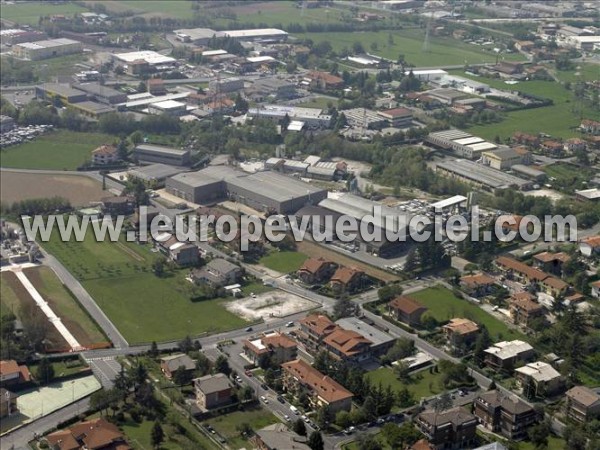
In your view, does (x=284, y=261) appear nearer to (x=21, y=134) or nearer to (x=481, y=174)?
(x=481, y=174)

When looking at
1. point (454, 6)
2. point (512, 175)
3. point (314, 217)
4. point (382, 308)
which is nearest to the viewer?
point (382, 308)

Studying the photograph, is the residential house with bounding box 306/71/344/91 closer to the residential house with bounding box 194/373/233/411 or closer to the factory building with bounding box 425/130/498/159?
the factory building with bounding box 425/130/498/159

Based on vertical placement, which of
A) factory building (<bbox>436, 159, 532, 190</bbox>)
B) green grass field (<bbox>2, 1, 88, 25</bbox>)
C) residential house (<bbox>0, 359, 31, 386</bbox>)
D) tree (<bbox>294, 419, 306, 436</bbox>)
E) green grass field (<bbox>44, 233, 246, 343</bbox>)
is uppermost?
green grass field (<bbox>2, 1, 88, 25</bbox>)

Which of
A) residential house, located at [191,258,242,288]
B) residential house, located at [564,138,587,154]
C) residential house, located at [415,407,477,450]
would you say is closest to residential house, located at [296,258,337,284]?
residential house, located at [191,258,242,288]

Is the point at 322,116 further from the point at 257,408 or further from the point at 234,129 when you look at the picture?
the point at 257,408

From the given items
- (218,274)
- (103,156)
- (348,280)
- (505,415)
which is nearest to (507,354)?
(505,415)

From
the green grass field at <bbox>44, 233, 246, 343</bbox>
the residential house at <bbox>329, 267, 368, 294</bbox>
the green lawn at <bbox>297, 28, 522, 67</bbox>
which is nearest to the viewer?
the green grass field at <bbox>44, 233, 246, 343</bbox>

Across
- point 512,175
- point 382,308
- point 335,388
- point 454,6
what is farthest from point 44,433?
point 454,6
